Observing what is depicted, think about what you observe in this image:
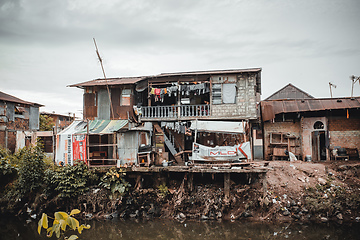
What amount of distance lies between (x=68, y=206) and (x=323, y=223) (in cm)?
1197

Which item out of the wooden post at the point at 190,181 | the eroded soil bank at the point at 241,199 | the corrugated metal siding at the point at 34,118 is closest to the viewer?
the eroded soil bank at the point at 241,199

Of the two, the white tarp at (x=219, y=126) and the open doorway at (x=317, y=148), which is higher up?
the white tarp at (x=219, y=126)

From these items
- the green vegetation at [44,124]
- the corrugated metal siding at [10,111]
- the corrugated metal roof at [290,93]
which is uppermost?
the corrugated metal roof at [290,93]

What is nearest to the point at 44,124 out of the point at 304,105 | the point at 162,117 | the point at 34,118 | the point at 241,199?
the point at 34,118

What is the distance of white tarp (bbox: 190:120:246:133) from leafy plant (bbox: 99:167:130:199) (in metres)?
4.43

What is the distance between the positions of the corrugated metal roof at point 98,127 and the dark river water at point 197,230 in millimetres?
4738

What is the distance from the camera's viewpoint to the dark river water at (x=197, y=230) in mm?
10838

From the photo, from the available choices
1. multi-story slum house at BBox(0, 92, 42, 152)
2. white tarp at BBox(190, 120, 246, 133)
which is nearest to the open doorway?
white tarp at BBox(190, 120, 246, 133)

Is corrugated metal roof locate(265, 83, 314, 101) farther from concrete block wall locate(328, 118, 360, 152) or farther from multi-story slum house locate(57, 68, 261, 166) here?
multi-story slum house locate(57, 68, 261, 166)

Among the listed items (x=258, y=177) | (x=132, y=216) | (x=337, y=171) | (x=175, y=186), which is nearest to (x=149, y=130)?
(x=175, y=186)

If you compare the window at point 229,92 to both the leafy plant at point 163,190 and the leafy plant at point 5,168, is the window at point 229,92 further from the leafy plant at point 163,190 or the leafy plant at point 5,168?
the leafy plant at point 5,168

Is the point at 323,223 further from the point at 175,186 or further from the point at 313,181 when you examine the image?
the point at 175,186

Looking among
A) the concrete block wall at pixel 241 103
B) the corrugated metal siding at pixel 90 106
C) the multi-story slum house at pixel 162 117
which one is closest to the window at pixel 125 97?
the multi-story slum house at pixel 162 117

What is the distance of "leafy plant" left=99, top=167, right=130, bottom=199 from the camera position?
45.1 ft
